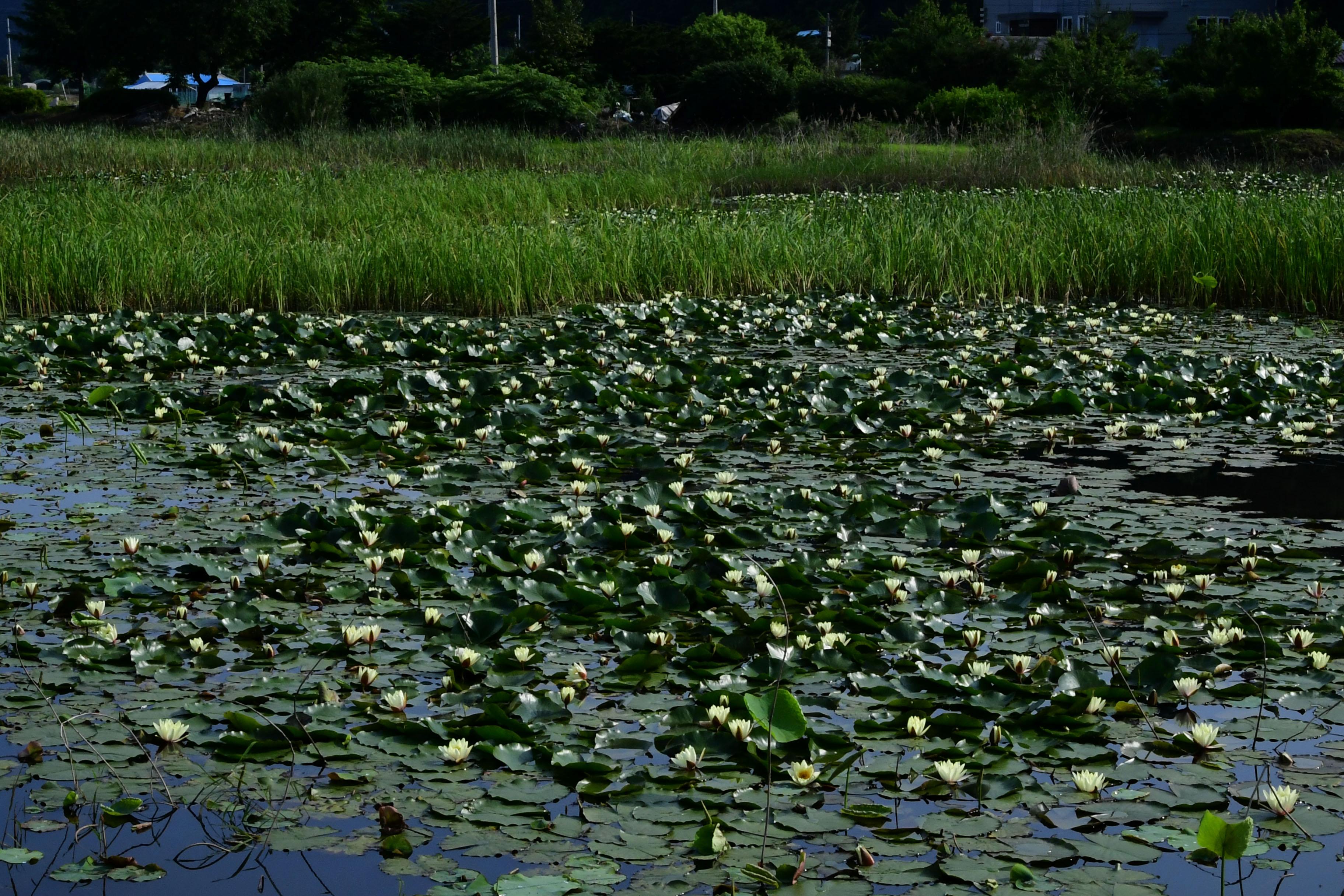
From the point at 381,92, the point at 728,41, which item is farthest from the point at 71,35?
the point at 728,41

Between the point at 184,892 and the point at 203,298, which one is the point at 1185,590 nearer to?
the point at 184,892

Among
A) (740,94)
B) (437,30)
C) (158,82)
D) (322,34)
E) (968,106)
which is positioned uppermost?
(158,82)

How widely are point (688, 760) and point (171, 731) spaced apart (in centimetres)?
107

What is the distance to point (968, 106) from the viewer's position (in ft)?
90.4

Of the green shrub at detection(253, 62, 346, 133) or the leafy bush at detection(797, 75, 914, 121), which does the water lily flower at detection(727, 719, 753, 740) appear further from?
the leafy bush at detection(797, 75, 914, 121)

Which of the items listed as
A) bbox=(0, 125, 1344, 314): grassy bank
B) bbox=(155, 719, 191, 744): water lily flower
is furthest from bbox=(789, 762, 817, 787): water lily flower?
bbox=(0, 125, 1344, 314): grassy bank

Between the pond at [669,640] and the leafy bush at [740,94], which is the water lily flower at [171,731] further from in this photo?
the leafy bush at [740,94]

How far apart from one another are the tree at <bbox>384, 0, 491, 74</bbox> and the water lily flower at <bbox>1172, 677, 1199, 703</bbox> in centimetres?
4584

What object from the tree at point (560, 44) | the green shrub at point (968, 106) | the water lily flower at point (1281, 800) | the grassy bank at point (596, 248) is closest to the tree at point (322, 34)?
the tree at point (560, 44)

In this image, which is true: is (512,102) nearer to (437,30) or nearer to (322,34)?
(437,30)

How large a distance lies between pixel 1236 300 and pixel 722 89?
23032mm

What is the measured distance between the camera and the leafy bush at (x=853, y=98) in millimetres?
30516

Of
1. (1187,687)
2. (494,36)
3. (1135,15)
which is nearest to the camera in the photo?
(1187,687)

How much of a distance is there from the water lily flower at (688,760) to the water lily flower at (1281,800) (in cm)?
108
